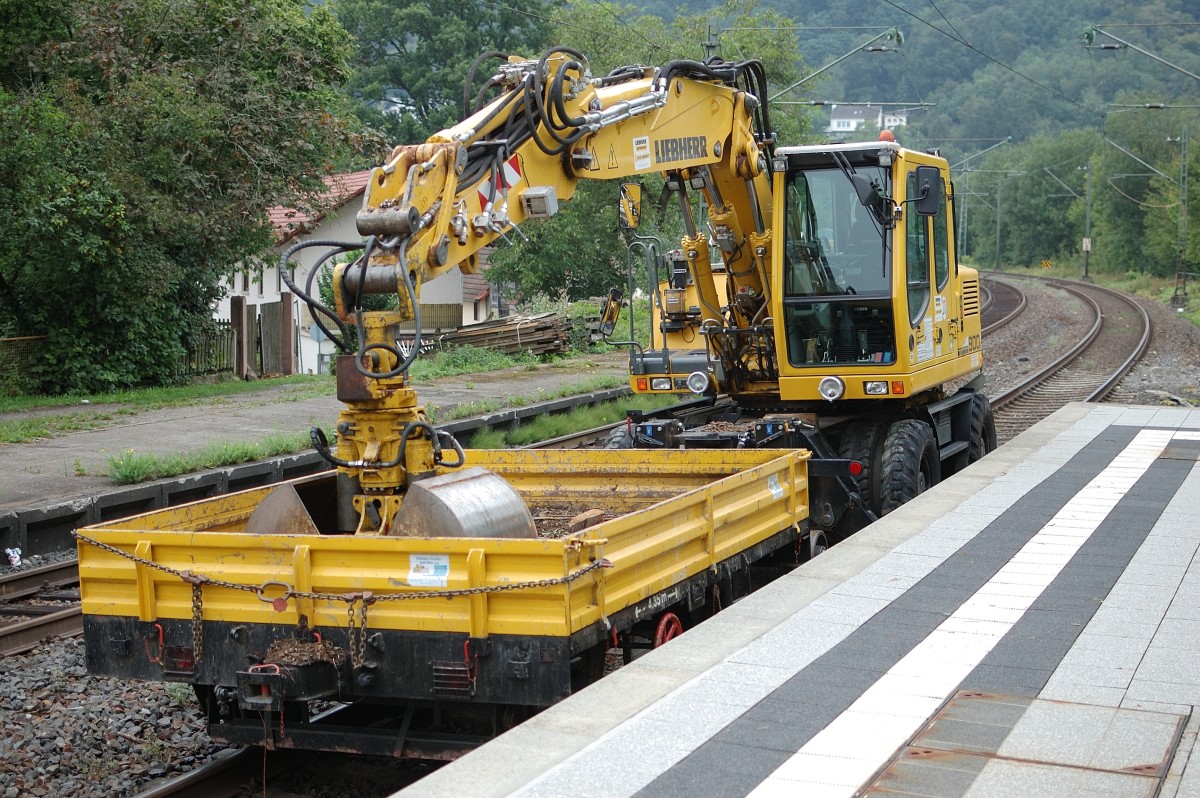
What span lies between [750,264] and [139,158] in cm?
1380

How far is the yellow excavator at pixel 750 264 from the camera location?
8047mm

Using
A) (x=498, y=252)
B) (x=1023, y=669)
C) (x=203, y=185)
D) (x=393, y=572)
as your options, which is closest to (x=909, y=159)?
(x=1023, y=669)

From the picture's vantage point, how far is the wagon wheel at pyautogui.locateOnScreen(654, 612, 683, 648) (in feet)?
25.1

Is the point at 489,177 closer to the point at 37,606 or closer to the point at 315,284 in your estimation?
the point at 37,606

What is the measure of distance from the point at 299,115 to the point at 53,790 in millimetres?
18749

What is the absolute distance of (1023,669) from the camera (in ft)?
22.8

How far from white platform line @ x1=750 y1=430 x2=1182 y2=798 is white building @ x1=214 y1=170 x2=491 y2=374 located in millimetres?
17745

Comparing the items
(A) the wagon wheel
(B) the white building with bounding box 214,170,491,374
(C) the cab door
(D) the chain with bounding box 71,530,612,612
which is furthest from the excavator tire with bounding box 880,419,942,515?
(B) the white building with bounding box 214,170,491,374

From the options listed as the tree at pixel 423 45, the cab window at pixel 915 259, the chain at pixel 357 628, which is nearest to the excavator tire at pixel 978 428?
the cab window at pixel 915 259

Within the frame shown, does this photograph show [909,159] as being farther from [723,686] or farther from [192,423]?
[192,423]

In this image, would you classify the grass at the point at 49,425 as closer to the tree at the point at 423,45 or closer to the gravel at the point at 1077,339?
the gravel at the point at 1077,339

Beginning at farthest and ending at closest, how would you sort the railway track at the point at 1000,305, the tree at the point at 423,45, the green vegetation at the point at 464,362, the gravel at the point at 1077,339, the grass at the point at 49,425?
1. the tree at the point at 423,45
2. the railway track at the point at 1000,305
3. the green vegetation at the point at 464,362
4. the gravel at the point at 1077,339
5. the grass at the point at 49,425

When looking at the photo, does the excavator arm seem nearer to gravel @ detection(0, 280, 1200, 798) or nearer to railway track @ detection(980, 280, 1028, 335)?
gravel @ detection(0, 280, 1200, 798)

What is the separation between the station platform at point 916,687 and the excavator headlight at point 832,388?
1.51 metres
